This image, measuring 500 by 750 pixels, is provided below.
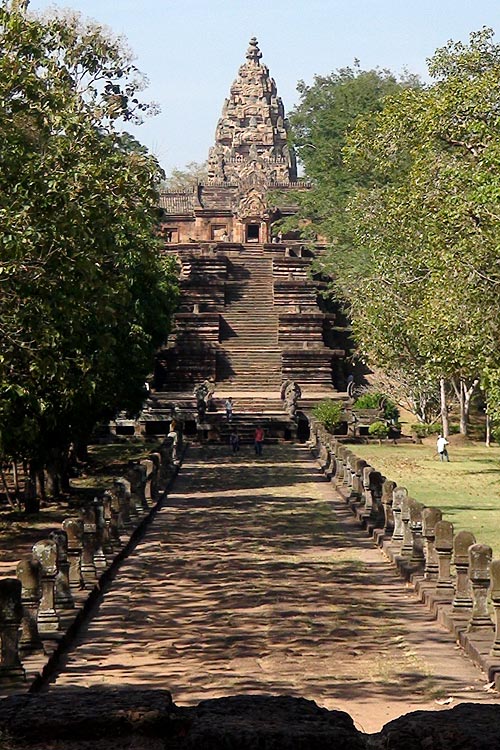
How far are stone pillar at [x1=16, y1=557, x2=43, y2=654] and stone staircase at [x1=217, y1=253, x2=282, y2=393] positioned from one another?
1706 inches

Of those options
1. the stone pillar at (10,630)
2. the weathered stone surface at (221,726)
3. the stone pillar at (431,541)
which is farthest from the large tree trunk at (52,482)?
the weathered stone surface at (221,726)

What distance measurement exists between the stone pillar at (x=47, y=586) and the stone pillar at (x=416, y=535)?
5152 mm

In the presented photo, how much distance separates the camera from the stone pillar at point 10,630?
31.1 feet

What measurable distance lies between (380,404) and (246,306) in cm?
1796

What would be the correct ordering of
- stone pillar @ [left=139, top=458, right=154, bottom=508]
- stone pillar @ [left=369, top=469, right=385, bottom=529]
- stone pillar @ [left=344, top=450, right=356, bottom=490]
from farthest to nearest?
stone pillar @ [left=344, top=450, right=356, bottom=490], stone pillar @ [left=139, top=458, right=154, bottom=508], stone pillar @ [left=369, top=469, right=385, bottom=529]

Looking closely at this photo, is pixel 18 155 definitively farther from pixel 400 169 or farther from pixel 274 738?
pixel 400 169

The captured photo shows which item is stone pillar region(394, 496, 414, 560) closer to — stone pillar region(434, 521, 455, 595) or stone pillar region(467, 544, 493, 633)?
stone pillar region(434, 521, 455, 595)

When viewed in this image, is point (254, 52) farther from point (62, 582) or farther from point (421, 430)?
point (62, 582)

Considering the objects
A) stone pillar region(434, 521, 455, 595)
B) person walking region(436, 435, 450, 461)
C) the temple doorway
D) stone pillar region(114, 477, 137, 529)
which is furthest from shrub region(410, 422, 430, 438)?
the temple doorway

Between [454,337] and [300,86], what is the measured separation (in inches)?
1864

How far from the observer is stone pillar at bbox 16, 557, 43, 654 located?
419 inches

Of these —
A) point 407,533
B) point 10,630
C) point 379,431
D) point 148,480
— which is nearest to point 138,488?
point 148,480

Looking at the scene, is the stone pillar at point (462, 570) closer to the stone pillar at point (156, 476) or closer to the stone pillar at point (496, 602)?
the stone pillar at point (496, 602)

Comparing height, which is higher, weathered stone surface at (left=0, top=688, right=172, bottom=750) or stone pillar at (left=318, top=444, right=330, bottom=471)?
weathered stone surface at (left=0, top=688, right=172, bottom=750)
